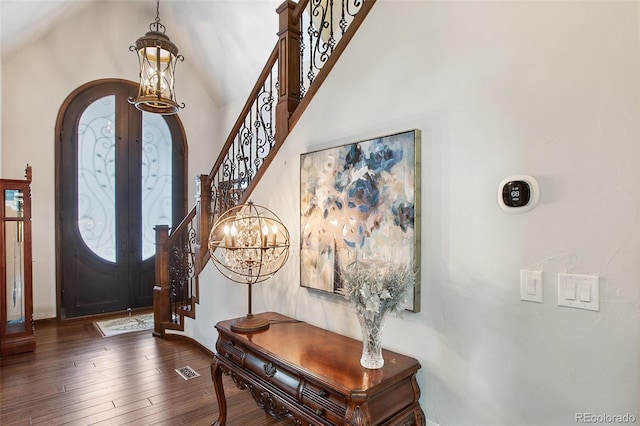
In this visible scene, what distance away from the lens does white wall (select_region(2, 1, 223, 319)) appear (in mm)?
4520

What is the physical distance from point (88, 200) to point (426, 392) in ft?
17.1

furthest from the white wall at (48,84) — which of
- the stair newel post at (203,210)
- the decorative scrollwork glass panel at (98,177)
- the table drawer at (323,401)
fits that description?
the table drawer at (323,401)

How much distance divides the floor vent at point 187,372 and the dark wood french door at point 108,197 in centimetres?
260

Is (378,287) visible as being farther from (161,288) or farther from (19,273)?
(19,273)

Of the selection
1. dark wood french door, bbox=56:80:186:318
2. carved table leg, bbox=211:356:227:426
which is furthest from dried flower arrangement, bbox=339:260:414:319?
dark wood french door, bbox=56:80:186:318

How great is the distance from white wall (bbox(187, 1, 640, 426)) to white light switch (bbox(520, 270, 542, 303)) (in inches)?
1.1

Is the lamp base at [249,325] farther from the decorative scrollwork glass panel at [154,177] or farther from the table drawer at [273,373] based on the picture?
the decorative scrollwork glass panel at [154,177]

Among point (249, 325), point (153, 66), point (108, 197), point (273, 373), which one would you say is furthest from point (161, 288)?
point (273, 373)

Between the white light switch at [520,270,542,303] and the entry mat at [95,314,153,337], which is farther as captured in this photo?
the entry mat at [95,314,153,337]

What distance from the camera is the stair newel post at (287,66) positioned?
2.80 metres

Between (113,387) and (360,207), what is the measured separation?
8.74 ft

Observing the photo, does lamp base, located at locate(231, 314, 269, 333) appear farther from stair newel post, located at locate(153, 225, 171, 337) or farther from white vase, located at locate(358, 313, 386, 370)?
stair newel post, located at locate(153, 225, 171, 337)

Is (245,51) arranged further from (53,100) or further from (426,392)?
(426,392)

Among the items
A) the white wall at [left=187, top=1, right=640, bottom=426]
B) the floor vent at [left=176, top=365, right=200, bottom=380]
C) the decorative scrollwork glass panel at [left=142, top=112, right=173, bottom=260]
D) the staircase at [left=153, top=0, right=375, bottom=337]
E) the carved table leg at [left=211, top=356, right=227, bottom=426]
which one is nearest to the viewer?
the white wall at [left=187, top=1, right=640, bottom=426]
